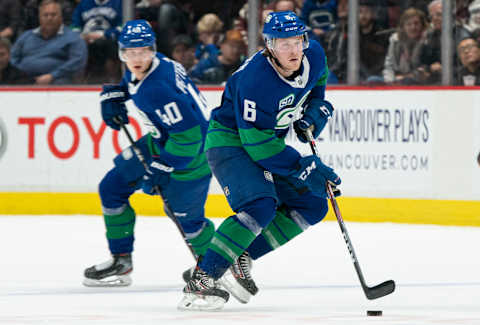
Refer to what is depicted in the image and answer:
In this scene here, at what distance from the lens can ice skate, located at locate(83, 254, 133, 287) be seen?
530 cm

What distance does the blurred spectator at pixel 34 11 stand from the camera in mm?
9016

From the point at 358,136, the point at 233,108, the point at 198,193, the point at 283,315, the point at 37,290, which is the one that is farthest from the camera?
the point at 358,136

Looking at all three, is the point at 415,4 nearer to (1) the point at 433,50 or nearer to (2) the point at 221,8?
(1) the point at 433,50

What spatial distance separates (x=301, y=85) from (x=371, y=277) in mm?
1363

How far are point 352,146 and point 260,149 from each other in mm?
3727

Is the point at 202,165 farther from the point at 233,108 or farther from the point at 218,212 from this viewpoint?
the point at 218,212

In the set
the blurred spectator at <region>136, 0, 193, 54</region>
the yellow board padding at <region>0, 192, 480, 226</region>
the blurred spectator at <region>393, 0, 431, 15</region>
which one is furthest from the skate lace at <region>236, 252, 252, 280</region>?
the blurred spectator at <region>136, 0, 193, 54</region>

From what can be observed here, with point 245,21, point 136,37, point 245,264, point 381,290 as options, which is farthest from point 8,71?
point 381,290

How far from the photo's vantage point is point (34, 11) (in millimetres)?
9039

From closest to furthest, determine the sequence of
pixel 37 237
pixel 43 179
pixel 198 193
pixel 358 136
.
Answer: pixel 198 193, pixel 37 237, pixel 358 136, pixel 43 179

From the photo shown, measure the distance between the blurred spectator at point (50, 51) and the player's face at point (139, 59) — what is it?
385 cm

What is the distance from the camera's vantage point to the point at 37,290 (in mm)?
5020

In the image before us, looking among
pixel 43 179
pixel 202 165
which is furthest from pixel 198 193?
pixel 43 179

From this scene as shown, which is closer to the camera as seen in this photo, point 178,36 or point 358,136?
point 358,136
